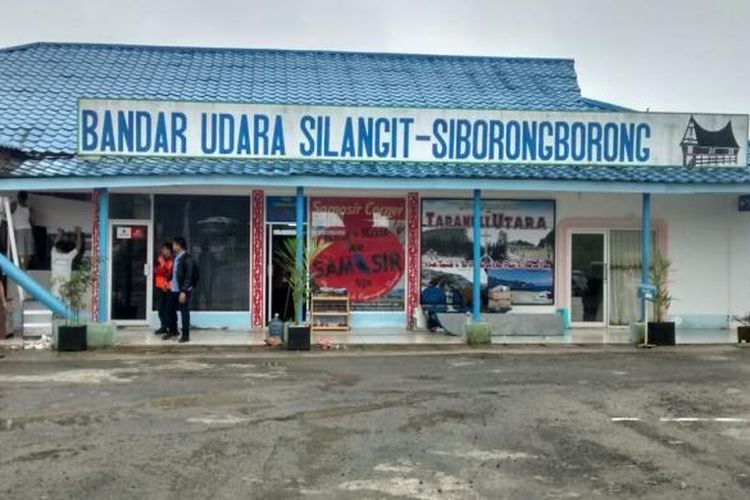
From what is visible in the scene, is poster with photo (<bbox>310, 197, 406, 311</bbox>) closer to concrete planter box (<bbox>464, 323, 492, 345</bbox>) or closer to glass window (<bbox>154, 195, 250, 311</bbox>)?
glass window (<bbox>154, 195, 250, 311</bbox>)

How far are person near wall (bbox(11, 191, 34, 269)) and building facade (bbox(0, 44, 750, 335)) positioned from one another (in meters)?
0.38

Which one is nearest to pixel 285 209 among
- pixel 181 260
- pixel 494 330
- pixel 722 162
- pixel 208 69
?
pixel 181 260

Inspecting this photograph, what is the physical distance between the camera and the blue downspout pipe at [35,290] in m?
13.8

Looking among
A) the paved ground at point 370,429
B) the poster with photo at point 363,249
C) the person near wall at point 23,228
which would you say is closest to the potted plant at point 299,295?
the paved ground at point 370,429

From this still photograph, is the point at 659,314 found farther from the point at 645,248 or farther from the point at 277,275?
the point at 277,275

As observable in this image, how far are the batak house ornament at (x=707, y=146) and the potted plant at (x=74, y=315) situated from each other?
430 inches

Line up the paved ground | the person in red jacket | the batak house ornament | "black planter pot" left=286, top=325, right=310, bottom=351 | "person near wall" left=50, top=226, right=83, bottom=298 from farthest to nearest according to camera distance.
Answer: the batak house ornament → "person near wall" left=50, top=226, right=83, bottom=298 → the person in red jacket → "black planter pot" left=286, top=325, right=310, bottom=351 → the paved ground

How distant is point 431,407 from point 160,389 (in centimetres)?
324

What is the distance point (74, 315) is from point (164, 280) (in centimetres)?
168

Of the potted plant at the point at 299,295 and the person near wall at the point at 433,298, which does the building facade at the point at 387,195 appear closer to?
the person near wall at the point at 433,298

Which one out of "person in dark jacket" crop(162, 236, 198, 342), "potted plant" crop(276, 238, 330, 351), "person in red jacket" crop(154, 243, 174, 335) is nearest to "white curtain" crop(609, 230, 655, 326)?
"potted plant" crop(276, 238, 330, 351)

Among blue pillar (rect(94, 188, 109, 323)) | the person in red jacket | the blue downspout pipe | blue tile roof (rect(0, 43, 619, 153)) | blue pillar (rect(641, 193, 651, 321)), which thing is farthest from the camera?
blue tile roof (rect(0, 43, 619, 153))

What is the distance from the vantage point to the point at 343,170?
48.6ft

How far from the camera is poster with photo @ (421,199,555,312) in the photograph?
56.2ft
